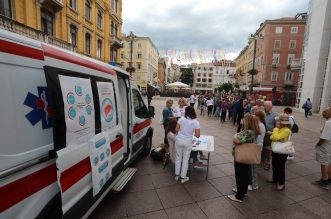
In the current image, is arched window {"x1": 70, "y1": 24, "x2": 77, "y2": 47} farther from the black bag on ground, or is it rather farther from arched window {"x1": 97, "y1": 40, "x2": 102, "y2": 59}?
the black bag on ground

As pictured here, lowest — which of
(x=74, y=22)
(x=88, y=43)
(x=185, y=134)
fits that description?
(x=185, y=134)

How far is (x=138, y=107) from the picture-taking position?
5312mm

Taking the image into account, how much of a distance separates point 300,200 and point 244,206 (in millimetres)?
1258

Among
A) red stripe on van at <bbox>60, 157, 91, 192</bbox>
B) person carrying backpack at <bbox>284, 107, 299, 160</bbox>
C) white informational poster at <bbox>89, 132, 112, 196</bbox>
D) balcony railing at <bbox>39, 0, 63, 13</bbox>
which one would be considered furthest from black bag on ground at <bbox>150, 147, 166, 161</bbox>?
balcony railing at <bbox>39, 0, 63, 13</bbox>

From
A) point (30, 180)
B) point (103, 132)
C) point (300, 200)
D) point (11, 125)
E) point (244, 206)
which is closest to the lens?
Result: point (11, 125)

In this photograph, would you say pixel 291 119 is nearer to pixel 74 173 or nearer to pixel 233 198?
pixel 233 198

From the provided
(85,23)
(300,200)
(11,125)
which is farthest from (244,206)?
(85,23)

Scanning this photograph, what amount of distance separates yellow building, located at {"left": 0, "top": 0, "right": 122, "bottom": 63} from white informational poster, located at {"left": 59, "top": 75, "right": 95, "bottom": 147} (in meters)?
11.7

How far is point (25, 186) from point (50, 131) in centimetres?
53

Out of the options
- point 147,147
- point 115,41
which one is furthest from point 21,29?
point 115,41

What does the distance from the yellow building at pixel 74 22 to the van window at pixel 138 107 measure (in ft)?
33.5

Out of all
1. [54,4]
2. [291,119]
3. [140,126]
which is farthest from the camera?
[54,4]

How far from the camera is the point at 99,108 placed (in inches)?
108

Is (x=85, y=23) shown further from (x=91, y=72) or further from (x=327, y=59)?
(x=327, y=59)
